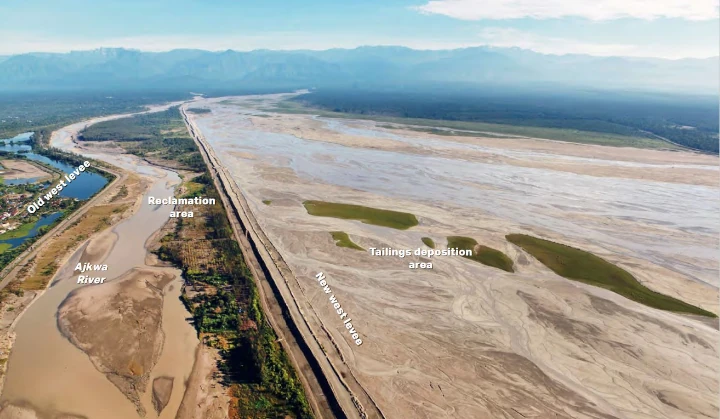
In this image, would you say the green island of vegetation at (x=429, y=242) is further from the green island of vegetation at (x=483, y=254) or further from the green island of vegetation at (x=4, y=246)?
the green island of vegetation at (x=4, y=246)

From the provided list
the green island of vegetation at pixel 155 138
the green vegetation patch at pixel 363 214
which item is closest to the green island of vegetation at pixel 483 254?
the green vegetation patch at pixel 363 214

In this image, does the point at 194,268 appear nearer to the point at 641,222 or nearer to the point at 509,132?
Answer: the point at 641,222

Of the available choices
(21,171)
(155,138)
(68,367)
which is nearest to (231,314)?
(68,367)

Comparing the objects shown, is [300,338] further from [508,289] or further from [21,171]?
[21,171]

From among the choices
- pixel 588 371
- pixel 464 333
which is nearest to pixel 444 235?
pixel 464 333

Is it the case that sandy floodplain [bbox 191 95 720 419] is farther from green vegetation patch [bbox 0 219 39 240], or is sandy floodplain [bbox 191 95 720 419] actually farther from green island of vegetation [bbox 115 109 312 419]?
green vegetation patch [bbox 0 219 39 240]
